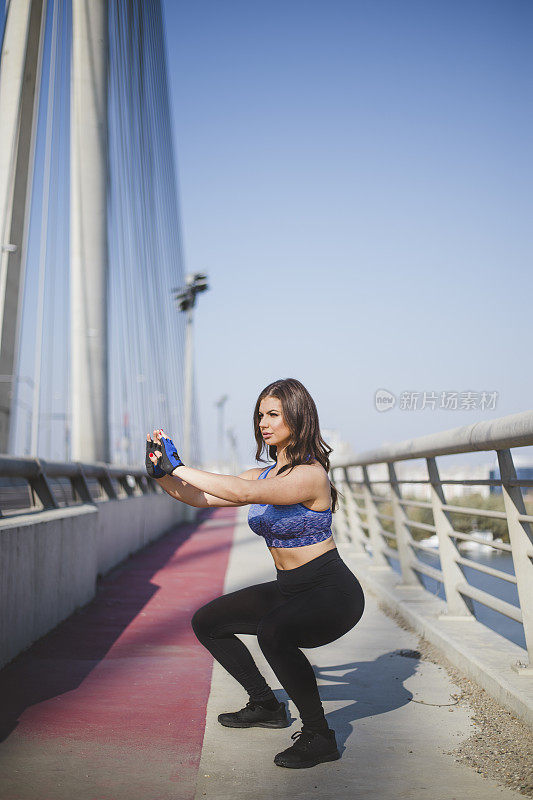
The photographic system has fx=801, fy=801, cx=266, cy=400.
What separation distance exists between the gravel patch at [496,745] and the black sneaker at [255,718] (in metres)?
0.75

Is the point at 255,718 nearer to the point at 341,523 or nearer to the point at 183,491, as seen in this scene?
the point at 183,491

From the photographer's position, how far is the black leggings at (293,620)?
9.95 feet

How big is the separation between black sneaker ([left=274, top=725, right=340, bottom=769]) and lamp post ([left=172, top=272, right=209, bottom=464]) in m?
21.8

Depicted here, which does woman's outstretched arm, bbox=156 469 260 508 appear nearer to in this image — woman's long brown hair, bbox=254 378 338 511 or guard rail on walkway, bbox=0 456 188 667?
woman's long brown hair, bbox=254 378 338 511

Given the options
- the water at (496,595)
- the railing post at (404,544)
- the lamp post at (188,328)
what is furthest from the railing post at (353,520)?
the lamp post at (188,328)

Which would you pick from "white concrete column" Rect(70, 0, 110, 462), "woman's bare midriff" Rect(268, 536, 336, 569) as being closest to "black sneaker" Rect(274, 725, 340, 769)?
"woman's bare midriff" Rect(268, 536, 336, 569)

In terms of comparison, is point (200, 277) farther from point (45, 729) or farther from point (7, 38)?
point (45, 729)

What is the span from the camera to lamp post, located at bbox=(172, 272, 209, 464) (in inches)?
977

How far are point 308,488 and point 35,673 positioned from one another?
231 centimetres

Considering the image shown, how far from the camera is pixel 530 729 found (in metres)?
3.09

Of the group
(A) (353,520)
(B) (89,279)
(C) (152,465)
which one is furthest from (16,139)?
(C) (152,465)

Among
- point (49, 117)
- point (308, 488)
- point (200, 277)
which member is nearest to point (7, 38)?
point (49, 117)

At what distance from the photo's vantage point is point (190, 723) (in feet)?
11.9

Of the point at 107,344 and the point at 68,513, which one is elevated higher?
the point at 107,344
